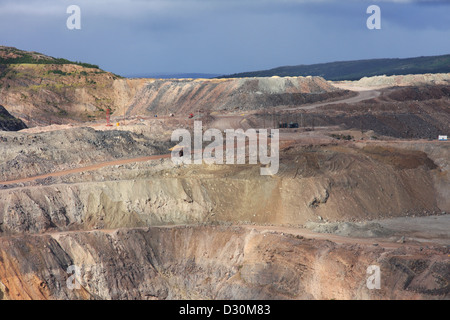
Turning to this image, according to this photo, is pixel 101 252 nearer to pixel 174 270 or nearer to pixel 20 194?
pixel 174 270

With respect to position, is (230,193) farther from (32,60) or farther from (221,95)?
(32,60)

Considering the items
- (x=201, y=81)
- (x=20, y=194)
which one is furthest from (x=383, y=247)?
(x=201, y=81)

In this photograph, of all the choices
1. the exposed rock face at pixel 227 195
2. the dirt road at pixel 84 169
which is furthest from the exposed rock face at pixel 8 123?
the exposed rock face at pixel 227 195

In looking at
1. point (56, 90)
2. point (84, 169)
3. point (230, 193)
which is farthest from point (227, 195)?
point (56, 90)

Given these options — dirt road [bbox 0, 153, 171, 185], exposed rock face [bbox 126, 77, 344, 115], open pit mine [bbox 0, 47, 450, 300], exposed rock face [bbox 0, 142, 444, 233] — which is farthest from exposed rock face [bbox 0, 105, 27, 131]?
exposed rock face [bbox 0, 142, 444, 233]

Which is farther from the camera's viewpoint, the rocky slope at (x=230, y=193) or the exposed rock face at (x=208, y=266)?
the rocky slope at (x=230, y=193)

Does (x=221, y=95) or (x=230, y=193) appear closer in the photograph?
(x=230, y=193)

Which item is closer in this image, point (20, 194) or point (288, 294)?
point (288, 294)

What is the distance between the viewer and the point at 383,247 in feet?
111

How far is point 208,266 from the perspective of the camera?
3675 centimetres

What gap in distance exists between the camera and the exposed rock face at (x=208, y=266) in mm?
30083

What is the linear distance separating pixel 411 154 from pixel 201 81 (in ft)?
166

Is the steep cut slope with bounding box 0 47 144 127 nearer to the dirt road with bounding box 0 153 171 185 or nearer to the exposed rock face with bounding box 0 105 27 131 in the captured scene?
the exposed rock face with bounding box 0 105 27 131

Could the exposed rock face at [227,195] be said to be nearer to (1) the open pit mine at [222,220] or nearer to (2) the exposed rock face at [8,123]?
(1) the open pit mine at [222,220]
